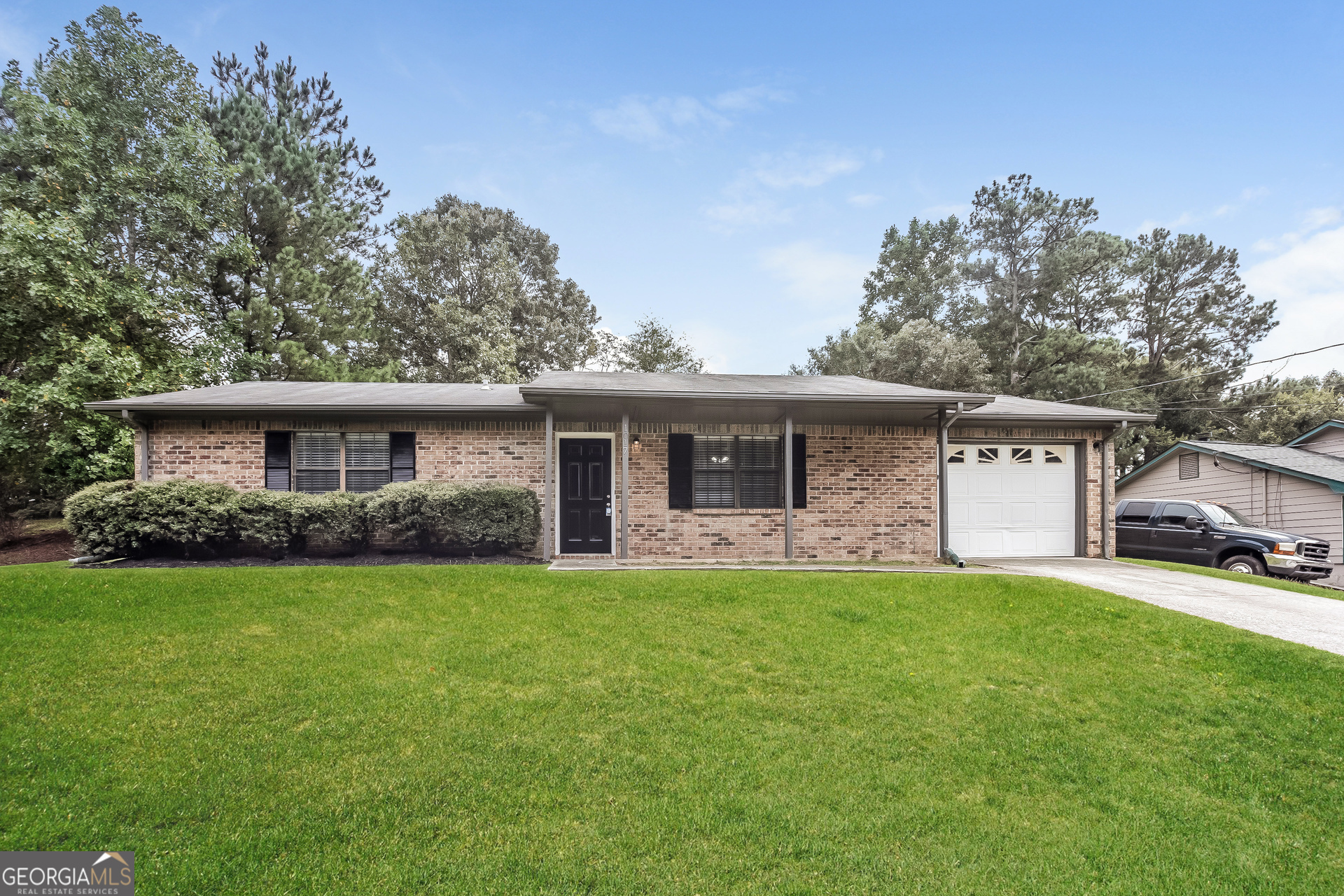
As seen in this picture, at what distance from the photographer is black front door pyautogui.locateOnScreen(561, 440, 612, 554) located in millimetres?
9875

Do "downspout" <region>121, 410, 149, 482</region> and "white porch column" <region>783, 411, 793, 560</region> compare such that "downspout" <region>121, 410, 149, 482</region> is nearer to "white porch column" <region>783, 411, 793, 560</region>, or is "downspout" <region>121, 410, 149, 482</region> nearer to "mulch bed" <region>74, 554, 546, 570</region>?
"mulch bed" <region>74, 554, 546, 570</region>

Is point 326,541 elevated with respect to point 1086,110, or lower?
lower

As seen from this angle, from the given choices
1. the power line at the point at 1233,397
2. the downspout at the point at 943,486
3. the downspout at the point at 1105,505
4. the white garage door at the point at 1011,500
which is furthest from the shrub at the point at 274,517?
the power line at the point at 1233,397

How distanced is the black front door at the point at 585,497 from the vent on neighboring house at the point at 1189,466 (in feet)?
50.6

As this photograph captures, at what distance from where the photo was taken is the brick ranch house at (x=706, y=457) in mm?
9242

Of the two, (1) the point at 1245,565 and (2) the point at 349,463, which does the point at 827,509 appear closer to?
(1) the point at 1245,565

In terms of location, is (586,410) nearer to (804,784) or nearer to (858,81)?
(804,784)

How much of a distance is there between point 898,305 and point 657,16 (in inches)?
796

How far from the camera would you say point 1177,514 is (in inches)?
456

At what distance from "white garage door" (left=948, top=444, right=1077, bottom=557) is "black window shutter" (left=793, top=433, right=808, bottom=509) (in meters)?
2.75

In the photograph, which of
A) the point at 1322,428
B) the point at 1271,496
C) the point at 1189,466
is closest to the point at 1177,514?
the point at 1271,496

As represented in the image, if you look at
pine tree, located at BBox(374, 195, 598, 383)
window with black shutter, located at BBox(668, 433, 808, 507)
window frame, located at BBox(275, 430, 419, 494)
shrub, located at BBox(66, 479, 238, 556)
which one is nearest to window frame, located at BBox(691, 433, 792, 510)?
window with black shutter, located at BBox(668, 433, 808, 507)

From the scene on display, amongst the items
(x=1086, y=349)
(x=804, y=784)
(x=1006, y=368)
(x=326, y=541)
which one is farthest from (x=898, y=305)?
(x=804, y=784)

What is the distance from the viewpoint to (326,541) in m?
8.98
